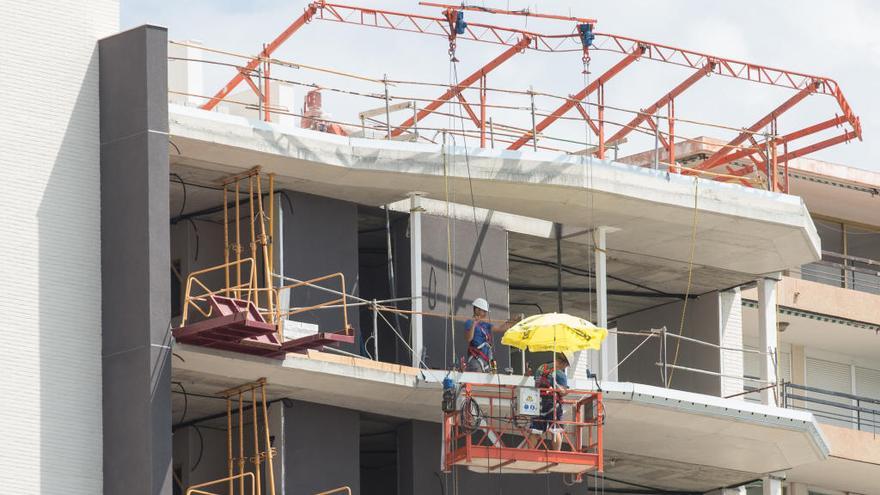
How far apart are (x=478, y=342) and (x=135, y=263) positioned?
750 centimetres

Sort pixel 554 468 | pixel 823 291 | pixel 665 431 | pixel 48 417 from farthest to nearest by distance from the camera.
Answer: pixel 823 291, pixel 665 431, pixel 554 468, pixel 48 417

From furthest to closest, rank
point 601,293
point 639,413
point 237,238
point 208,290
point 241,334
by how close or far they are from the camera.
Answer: point 601,293
point 639,413
point 237,238
point 208,290
point 241,334

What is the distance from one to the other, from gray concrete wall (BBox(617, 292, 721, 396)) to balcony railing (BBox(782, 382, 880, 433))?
7235 mm

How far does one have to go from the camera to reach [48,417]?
39.2 metres

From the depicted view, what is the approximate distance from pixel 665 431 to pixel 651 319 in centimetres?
584

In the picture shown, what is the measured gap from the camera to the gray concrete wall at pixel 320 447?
43875 millimetres

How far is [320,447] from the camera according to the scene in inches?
1747

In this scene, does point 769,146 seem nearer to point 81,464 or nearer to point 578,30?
point 578,30

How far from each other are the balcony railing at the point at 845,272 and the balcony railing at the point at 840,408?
3156 mm

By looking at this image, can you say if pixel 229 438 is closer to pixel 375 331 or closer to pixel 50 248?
pixel 375 331

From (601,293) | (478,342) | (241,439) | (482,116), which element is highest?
(482,116)

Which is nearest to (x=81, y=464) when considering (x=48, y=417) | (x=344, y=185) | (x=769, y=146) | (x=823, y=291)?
(x=48, y=417)

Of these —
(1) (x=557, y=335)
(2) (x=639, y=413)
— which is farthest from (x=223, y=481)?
(2) (x=639, y=413)

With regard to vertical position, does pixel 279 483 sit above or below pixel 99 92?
below
